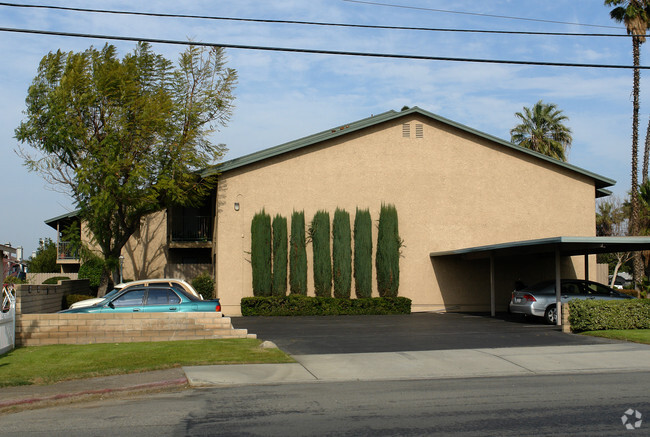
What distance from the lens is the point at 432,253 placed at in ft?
89.4

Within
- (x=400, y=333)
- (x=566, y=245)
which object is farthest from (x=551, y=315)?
(x=400, y=333)

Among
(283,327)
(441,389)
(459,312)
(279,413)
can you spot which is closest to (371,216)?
(459,312)

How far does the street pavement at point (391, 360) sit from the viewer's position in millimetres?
10602

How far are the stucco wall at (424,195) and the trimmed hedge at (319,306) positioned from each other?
111cm

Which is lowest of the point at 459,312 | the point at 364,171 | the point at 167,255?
the point at 459,312

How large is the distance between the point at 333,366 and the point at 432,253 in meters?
15.2

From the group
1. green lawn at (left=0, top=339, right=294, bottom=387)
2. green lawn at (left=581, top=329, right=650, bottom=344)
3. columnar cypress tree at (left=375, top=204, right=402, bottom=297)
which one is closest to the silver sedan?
green lawn at (left=581, top=329, right=650, bottom=344)

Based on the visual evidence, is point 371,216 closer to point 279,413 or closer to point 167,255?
point 167,255

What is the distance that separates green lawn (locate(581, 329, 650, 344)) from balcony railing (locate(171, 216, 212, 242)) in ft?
62.9

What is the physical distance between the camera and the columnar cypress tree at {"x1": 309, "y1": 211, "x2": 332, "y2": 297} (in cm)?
2616

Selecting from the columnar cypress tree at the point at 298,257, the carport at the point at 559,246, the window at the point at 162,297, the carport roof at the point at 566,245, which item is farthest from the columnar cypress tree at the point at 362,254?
the window at the point at 162,297

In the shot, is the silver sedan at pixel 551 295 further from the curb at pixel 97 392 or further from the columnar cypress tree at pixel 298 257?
the curb at pixel 97 392

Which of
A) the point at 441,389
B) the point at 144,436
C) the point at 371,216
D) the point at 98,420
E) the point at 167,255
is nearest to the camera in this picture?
the point at 144,436

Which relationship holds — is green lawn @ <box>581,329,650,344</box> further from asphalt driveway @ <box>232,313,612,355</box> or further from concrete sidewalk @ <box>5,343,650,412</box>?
concrete sidewalk @ <box>5,343,650,412</box>
